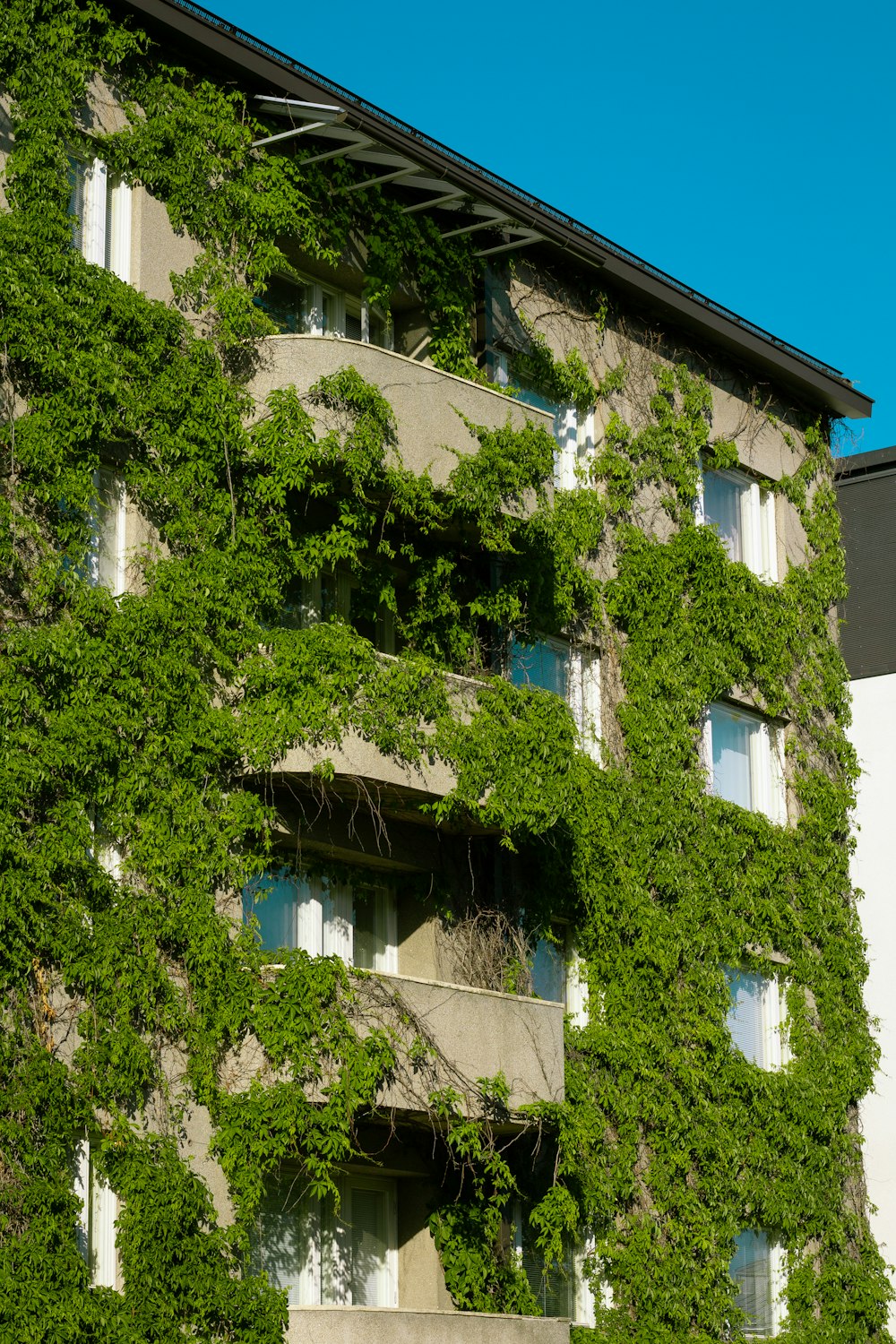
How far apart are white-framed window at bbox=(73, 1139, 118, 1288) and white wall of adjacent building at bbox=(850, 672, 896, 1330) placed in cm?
1486

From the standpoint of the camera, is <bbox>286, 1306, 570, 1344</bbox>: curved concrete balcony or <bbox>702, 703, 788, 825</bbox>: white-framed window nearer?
<bbox>286, 1306, 570, 1344</bbox>: curved concrete balcony

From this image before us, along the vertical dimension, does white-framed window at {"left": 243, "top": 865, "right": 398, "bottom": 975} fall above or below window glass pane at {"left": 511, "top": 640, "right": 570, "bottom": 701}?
below

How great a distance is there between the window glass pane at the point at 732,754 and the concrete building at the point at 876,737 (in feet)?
8.52

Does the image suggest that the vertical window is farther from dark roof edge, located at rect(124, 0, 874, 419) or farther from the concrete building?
dark roof edge, located at rect(124, 0, 874, 419)

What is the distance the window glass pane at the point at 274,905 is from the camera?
70.0 ft

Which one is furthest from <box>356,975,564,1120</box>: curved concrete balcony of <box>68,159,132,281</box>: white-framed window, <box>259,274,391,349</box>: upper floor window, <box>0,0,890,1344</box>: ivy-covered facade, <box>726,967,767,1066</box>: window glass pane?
<box>68,159,132,281</box>: white-framed window

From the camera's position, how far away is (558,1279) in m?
23.9

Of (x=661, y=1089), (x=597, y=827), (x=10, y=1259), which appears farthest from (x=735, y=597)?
(x=10, y=1259)

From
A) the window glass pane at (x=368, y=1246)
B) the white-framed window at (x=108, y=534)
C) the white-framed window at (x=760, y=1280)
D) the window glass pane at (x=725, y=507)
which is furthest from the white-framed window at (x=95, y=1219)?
the window glass pane at (x=725, y=507)

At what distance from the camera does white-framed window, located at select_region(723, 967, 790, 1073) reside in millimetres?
27234

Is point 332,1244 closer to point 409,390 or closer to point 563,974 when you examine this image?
point 563,974

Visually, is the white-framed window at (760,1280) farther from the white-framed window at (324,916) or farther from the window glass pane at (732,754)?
the white-framed window at (324,916)

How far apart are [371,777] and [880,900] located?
46.1 ft

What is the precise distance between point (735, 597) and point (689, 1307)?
994 cm
